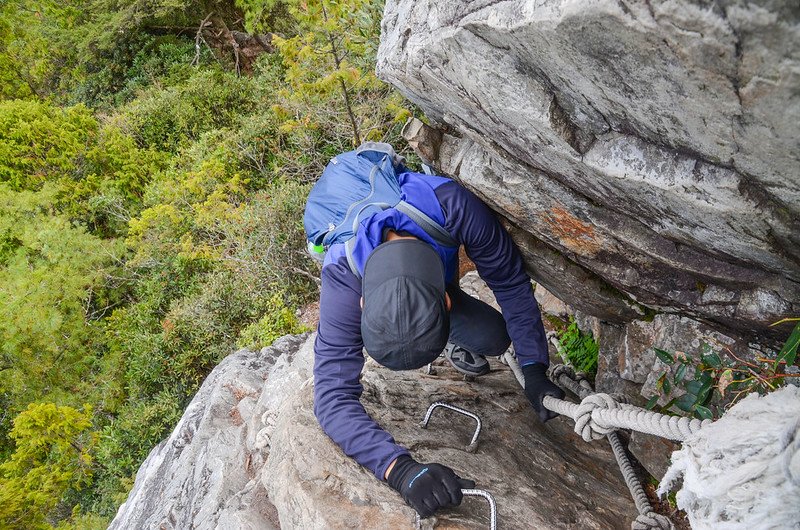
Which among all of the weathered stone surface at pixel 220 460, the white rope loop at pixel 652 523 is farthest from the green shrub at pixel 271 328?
the white rope loop at pixel 652 523

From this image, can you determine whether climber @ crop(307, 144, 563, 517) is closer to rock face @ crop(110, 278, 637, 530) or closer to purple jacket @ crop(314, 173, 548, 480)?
purple jacket @ crop(314, 173, 548, 480)

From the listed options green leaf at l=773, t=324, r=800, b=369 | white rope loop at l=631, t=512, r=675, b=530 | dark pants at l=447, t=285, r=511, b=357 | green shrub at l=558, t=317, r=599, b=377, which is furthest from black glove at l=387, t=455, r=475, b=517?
green shrub at l=558, t=317, r=599, b=377

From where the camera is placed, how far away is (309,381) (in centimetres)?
386

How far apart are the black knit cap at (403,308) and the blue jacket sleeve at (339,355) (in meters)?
0.35

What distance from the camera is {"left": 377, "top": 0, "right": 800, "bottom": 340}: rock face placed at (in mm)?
1465

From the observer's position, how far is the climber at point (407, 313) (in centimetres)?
284

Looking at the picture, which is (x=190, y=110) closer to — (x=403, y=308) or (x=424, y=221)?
(x=424, y=221)

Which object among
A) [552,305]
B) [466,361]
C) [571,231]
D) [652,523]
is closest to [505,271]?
[571,231]

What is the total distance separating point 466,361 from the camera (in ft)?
15.3

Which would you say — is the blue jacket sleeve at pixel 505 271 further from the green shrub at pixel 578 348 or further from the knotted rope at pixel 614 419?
the green shrub at pixel 578 348

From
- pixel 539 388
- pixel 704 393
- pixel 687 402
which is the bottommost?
pixel 539 388

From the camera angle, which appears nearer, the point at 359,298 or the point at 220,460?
the point at 359,298

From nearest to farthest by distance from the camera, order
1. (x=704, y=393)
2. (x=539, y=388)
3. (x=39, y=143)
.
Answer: (x=704, y=393)
(x=539, y=388)
(x=39, y=143)

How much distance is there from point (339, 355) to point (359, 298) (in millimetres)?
399
